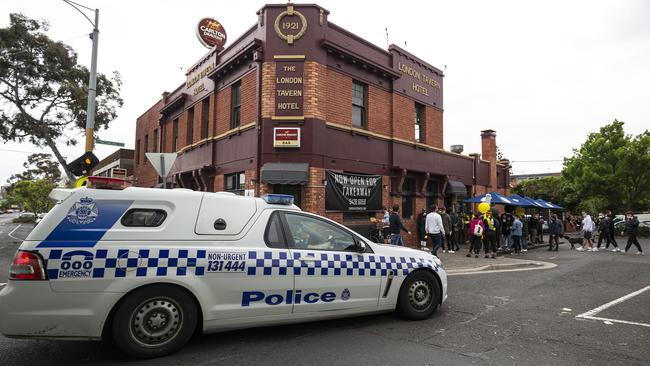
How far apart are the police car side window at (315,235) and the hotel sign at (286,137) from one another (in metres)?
7.40

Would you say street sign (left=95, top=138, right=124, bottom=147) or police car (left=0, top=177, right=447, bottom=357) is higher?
street sign (left=95, top=138, right=124, bottom=147)

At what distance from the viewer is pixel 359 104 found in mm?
13945

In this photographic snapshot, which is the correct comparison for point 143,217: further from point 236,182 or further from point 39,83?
point 39,83

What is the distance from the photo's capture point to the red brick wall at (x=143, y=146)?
72.1ft

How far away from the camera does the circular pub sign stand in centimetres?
1598

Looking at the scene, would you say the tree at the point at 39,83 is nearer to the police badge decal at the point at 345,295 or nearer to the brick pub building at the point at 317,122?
the brick pub building at the point at 317,122

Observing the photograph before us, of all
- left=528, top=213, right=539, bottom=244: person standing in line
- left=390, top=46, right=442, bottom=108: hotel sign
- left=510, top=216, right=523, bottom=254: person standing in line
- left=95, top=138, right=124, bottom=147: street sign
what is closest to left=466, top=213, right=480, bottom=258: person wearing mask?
left=510, top=216, right=523, bottom=254: person standing in line

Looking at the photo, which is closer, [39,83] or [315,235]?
[315,235]

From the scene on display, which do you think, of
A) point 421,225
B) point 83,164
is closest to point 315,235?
point 83,164

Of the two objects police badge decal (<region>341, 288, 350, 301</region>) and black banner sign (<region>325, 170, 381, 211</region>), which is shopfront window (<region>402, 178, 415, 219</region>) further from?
police badge decal (<region>341, 288, 350, 301</region>)

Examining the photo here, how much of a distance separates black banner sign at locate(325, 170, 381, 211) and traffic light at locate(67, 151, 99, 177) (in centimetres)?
679

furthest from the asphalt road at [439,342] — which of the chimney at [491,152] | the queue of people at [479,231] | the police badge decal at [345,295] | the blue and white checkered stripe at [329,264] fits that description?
the chimney at [491,152]

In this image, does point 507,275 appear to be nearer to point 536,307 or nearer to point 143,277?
point 536,307

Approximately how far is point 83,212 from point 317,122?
8960 millimetres
